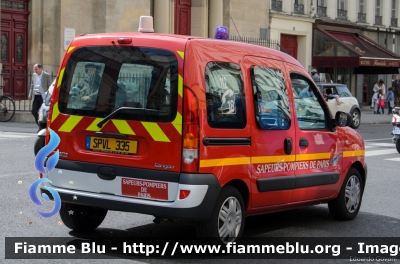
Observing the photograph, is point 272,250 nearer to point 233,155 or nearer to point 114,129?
point 233,155

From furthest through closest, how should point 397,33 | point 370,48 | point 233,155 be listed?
point 397,33 → point 370,48 → point 233,155

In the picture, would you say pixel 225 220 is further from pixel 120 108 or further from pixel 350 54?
pixel 350 54

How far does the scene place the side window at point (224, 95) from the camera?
668cm

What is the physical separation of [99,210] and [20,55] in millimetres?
20760

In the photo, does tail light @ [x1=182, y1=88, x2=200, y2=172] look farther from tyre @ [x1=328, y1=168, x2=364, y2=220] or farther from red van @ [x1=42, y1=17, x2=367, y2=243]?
tyre @ [x1=328, y1=168, x2=364, y2=220]

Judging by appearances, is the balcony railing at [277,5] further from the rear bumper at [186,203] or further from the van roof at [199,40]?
the rear bumper at [186,203]

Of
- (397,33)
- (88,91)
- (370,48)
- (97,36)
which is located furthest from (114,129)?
(397,33)

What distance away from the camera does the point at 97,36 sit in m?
7.02

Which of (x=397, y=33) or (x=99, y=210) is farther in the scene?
(x=397, y=33)

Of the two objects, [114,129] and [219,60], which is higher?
[219,60]

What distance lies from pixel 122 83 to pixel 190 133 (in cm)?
81

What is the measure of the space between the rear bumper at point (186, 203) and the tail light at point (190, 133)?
0.10 metres

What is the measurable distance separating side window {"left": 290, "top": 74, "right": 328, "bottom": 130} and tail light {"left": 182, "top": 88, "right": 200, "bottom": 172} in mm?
1776

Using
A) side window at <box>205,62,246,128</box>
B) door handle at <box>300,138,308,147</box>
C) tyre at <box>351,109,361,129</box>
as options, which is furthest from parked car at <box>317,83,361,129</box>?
side window at <box>205,62,246,128</box>
